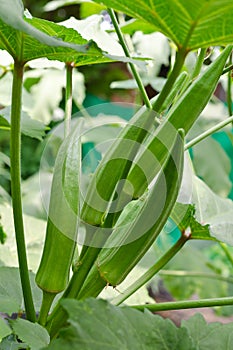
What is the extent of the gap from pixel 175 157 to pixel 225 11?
13cm

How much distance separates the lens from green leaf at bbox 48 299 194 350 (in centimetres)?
41

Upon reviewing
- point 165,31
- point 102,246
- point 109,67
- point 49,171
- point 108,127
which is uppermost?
point 165,31

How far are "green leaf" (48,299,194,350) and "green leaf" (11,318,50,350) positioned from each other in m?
0.04

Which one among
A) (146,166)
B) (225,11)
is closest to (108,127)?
(146,166)

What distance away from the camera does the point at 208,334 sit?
1.81 feet

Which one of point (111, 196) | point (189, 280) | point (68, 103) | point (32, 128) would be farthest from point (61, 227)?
point (189, 280)

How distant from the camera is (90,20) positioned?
802 millimetres

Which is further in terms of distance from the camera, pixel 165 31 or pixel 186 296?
pixel 186 296

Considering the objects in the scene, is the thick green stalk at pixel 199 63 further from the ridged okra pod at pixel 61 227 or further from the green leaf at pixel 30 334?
the green leaf at pixel 30 334

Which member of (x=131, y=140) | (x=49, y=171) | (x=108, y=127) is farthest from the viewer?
(x=49, y=171)

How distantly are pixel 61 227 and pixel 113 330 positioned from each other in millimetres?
136

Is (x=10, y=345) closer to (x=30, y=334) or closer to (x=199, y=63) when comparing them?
(x=30, y=334)

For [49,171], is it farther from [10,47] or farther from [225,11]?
[225,11]

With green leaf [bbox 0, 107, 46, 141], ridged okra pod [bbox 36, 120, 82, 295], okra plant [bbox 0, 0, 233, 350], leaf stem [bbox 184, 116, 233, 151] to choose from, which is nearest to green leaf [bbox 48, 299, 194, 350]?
okra plant [bbox 0, 0, 233, 350]
